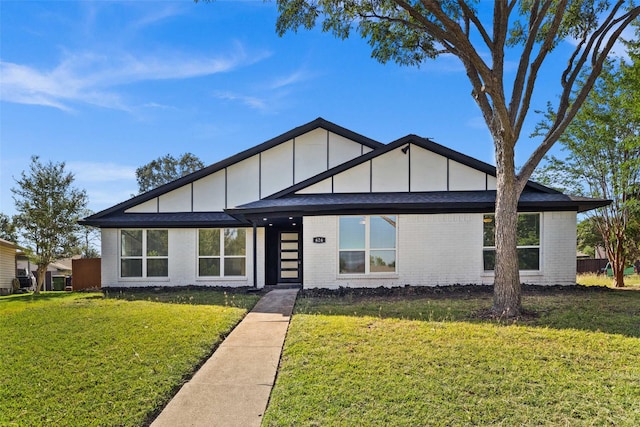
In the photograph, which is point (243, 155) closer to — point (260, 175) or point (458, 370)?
point (260, 175)

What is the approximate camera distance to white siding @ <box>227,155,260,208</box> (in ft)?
51.1

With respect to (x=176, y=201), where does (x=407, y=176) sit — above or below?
above

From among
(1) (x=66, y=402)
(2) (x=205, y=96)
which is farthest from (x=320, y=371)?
(2) (x=205, y=96)

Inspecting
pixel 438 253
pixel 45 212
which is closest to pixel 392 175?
pixel 438 253

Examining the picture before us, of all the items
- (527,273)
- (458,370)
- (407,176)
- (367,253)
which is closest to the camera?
(458,370)

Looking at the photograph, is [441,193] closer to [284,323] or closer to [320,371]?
[284,323]

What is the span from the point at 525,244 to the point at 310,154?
856 cm

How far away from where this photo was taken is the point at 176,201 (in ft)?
50.8

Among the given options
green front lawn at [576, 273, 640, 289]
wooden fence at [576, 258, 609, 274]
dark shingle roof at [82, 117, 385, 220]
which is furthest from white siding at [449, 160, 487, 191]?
wooden fence at [576, 258, 609, 274]

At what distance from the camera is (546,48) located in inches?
339

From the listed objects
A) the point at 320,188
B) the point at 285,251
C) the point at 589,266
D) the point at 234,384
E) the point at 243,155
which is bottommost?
the point at 589,266

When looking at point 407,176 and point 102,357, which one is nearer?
point 102,357

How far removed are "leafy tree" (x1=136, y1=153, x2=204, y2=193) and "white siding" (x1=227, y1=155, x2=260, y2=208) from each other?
2958 cm

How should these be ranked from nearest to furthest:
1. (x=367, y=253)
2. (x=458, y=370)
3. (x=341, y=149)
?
(x=458, y=370) < (x=367, y=253) < (x=341, y=149)
